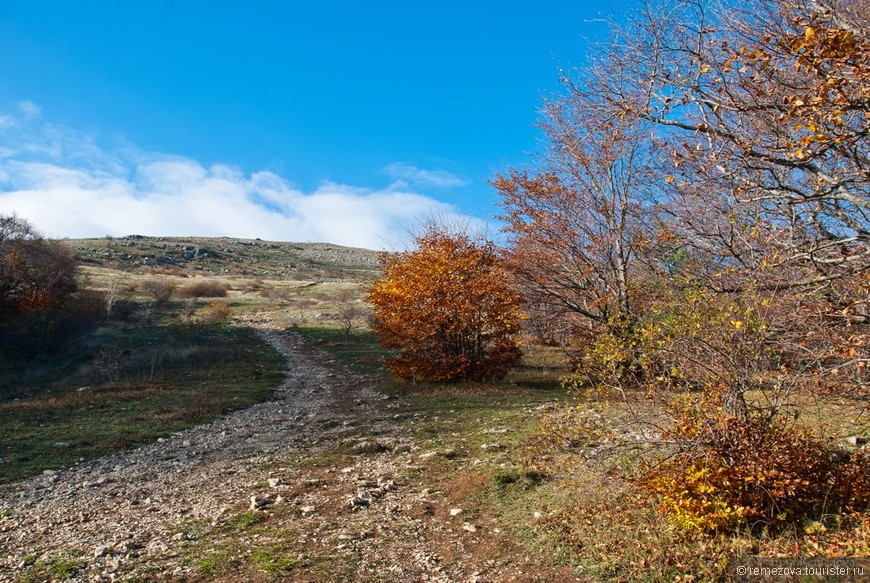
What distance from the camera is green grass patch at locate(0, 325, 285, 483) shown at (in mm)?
10945

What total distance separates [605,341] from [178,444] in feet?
30.6

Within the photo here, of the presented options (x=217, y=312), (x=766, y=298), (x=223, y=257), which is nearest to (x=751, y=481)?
(x=766, y=298)

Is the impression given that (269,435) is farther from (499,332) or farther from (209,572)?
(499,332)

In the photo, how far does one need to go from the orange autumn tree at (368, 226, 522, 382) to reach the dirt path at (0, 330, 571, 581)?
6340 millimetres

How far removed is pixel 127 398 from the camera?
16031 millimetres

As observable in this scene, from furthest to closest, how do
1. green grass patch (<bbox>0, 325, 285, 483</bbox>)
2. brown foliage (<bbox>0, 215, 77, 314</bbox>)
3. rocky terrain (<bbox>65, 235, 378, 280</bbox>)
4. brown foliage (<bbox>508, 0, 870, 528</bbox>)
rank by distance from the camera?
rocky terrain (<bbox>65, 235, 378, 280</bbox>), brown foliage (<bbox>0, 215, 77, 314</bbox>), green grass patch (<bbox>0, 325, 285, 483</bbox>), brown foliage (<bbox>508, 0, 870, 528</bbox>)

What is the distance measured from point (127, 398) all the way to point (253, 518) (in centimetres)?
1138

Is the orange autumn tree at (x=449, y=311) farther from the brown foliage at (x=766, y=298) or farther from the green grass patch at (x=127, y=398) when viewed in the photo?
the brown foliage at (x=766, y=298)

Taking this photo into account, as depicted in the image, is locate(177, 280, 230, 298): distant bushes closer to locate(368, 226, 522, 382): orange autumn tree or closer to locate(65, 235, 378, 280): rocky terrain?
locate(65, 235, 378, 280): rocky terrain

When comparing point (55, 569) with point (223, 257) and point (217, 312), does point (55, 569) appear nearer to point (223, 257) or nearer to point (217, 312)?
point (217, 312)

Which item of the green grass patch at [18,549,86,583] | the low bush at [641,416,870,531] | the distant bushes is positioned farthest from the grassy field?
the distant bushes

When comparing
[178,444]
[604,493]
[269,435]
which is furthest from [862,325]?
[178,444]

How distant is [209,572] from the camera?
533 centimetres

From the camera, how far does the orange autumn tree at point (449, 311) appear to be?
1728 cm
